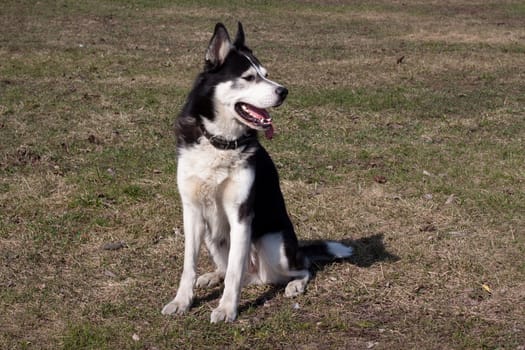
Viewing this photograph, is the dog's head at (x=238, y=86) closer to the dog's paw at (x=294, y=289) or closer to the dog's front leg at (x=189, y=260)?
the dog's front leg at (x=189, y=260)

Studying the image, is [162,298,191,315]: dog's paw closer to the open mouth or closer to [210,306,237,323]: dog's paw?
[210,306,237,323]: dog's paw

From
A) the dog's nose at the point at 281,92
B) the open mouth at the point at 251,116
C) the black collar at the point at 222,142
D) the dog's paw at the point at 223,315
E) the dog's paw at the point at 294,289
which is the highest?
the dog's nose at the point at 281,92

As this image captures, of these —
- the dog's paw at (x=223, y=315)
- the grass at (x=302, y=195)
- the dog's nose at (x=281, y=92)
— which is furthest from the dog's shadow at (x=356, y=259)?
the dog's nose at (x=281, y=92)

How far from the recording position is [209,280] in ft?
17.9

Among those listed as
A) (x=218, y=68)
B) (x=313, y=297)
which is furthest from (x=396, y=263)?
(x=218, y=68)

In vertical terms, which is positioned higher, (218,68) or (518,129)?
(218,68)

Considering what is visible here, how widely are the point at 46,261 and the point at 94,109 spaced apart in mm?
4379

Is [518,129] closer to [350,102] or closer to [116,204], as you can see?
[350,102]

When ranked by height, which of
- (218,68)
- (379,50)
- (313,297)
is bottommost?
(379,50)

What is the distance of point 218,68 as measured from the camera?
4.83m

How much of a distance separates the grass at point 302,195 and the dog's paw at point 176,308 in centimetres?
9

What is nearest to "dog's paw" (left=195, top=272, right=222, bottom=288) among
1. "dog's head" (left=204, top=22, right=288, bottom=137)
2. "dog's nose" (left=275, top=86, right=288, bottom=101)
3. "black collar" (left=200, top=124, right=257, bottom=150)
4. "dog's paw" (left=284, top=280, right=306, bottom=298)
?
"dog's paw" (left=284, top=280, right=306, bottom=298)

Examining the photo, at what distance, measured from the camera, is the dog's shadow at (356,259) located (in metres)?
5.21

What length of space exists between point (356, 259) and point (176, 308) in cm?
155
